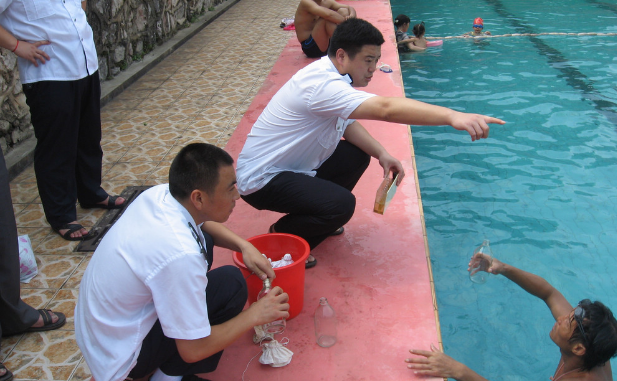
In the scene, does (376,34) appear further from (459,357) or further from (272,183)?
(459,357)

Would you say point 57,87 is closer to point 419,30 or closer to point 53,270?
point 53,270

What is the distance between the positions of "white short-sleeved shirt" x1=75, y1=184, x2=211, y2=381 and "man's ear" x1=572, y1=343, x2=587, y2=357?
1.61 meters

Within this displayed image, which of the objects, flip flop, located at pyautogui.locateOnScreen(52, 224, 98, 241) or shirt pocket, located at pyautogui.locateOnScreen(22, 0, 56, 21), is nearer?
shirt pocket, located at pyautogui.locateOnScreen(22, 0, 56, 21)

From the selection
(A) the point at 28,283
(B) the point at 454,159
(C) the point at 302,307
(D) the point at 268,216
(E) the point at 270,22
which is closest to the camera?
(C) the point at 302,307

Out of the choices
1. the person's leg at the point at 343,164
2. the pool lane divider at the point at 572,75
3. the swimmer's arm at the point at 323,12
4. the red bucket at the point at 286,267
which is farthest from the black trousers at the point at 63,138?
the pool lane divider at the point at 572,75

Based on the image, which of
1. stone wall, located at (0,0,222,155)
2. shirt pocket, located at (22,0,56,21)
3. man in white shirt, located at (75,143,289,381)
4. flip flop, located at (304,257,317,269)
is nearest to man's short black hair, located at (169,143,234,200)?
man in white shirt, located at (75,143,289,381)

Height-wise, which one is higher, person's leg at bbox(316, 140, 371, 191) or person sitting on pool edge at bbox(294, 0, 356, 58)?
person sitting on pool edge at bbox(294, 0, 356, 58)

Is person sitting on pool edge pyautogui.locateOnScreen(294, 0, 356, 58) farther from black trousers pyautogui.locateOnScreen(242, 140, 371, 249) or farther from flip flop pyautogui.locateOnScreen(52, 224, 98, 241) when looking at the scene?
flip flop pyautogui.locateOnScreen(52, 224, 98, 241)

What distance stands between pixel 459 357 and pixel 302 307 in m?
1.12

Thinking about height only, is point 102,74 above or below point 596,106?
above

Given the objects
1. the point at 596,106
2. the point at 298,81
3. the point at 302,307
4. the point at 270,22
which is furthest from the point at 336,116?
the point at 270,22

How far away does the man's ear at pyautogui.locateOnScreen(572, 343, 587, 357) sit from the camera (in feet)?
7.31

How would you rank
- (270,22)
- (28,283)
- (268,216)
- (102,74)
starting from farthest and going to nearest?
(270,22) → (102,74) → (268,216) → (28,283)

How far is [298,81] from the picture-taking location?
2.74m
